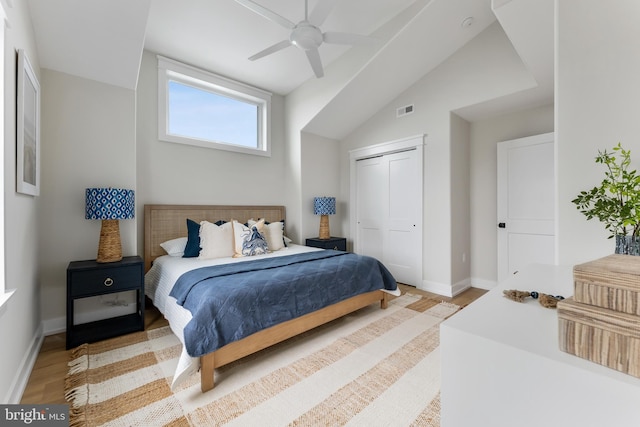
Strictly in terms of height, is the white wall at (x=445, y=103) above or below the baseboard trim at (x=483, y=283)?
above

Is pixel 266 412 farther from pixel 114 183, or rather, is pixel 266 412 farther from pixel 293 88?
pixel 293 88

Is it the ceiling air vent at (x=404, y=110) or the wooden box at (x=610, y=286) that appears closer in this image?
the wooden box at (x=610, y=286)

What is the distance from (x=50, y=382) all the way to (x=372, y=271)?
2.57 m

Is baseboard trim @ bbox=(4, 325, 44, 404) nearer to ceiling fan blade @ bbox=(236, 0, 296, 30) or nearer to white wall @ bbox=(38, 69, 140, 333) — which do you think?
white wall @ bbox=(38, 69, 140, 333)

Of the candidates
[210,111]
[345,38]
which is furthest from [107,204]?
[345,38]

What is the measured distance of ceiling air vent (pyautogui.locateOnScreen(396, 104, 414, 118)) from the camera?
3.92 meters

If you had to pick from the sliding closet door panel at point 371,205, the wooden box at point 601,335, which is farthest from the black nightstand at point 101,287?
the sliding closet door panel at point 371,205

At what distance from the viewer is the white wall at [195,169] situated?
3.28 m

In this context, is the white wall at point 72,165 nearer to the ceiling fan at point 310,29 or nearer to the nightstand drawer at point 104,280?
the nightstand drawer at point 104,280

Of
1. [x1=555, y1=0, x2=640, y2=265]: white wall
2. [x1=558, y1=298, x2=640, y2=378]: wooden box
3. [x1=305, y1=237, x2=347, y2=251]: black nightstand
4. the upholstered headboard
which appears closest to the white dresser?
[x1=558, y1=298, x2=640, y2=378]: wooden box

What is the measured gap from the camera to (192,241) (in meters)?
3.12

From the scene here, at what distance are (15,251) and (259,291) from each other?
4.81ft

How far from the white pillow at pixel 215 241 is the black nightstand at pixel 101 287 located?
630 millimetres

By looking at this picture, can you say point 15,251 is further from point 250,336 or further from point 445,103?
point 445,103
